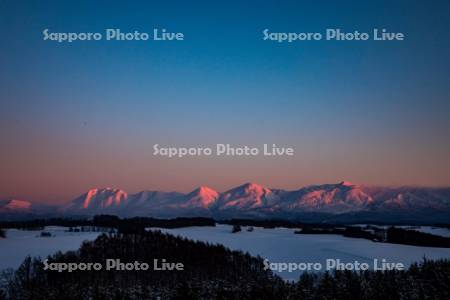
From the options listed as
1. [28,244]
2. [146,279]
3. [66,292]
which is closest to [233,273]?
[146,279]

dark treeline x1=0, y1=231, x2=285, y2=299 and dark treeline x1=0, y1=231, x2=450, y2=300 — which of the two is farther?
dark treeline x1=0, y1=231, x2=285, y2=299

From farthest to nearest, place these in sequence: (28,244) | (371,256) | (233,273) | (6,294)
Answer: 1. (28,244)
2. (371,256)
3. (233,273)
4. (6,294)

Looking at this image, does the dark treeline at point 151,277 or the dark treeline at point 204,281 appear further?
the dark treeline at point 151,277

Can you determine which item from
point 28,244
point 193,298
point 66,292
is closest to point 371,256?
point 193,298

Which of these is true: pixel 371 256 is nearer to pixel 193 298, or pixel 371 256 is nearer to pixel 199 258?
pixel 199 258

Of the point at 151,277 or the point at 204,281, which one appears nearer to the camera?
the point at 204,281

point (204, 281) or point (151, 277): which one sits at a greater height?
point (204, 281)

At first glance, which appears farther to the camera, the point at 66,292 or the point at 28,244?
the point at 28,244

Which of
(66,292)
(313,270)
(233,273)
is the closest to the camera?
(66,292)
